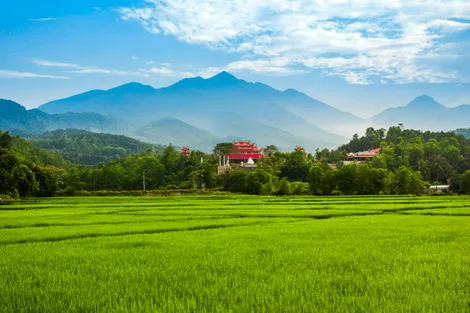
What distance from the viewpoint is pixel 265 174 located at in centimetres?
6800

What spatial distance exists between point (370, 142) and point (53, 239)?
146m

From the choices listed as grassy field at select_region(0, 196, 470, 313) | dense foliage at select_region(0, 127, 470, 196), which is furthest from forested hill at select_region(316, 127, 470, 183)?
grassy field at select_region(0, 196, 470, 313)

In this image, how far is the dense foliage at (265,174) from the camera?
56.9 m

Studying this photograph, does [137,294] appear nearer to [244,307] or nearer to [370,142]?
[244,307]

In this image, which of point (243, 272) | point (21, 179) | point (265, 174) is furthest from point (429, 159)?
point (243, 272)

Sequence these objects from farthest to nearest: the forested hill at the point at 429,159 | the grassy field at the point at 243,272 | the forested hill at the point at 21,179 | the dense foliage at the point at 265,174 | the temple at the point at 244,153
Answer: the temple at the point at 244,153
the forested hill at the point at 429,159
the dense foliage at the point at 265,174
the forested hill at the point at 21,179
the grassy field at the point at 243,272

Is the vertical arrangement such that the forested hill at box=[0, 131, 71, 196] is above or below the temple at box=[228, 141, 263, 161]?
below

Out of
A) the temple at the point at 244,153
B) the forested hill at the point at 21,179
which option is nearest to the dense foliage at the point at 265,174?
the forested hill at the point at 21,179

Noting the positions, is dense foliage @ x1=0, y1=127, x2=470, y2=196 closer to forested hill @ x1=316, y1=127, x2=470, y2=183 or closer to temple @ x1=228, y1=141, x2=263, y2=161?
forested hill @ x1=316, y1=127, x2=470, y2=183

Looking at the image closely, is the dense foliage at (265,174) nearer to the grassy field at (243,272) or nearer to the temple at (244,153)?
the temple at (244,153)

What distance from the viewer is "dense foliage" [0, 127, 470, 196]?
187 feet

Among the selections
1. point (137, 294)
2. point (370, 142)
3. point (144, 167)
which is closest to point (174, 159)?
point (144, 167)

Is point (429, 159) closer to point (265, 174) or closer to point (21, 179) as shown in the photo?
point (265, 174)

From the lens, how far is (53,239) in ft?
49.8
